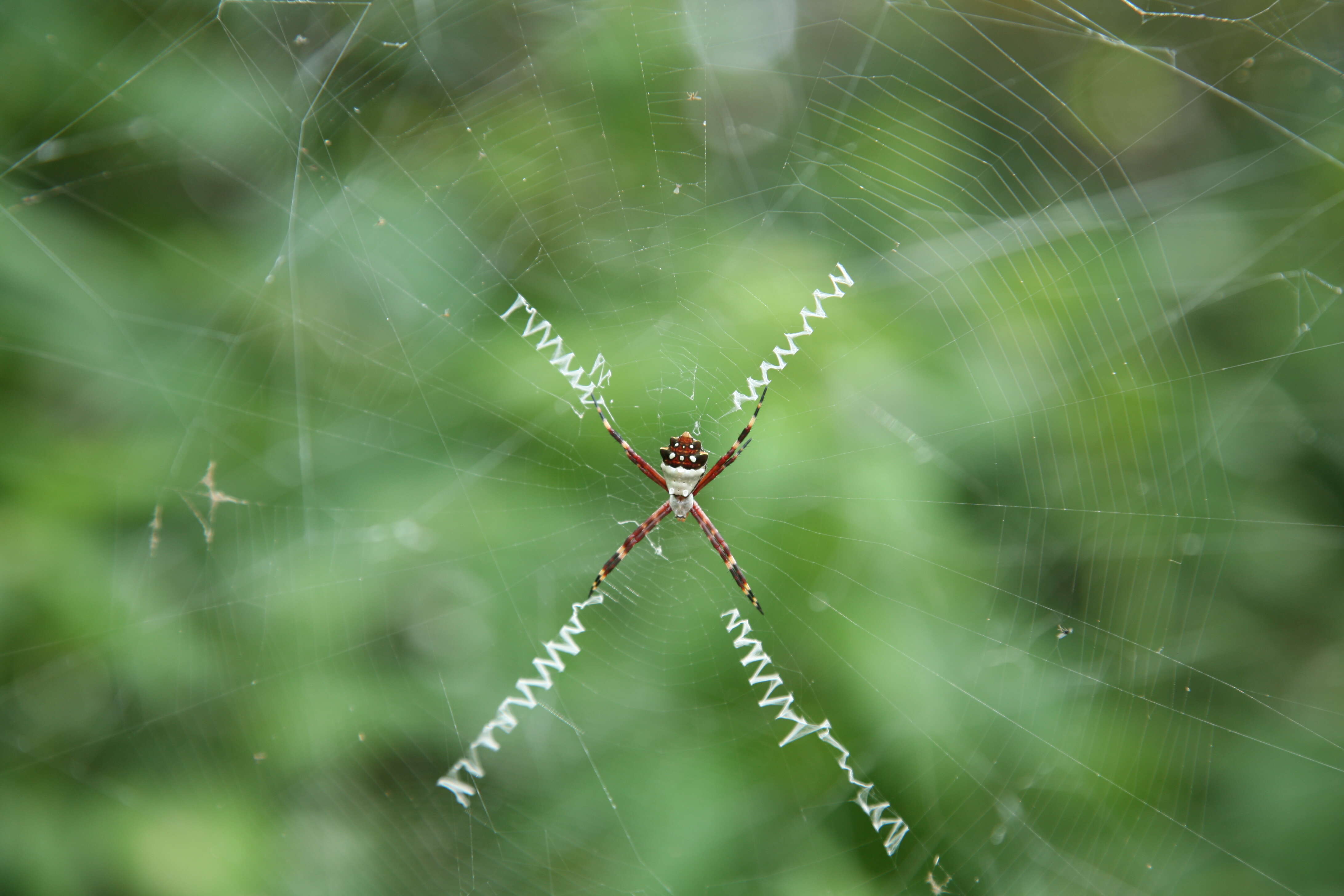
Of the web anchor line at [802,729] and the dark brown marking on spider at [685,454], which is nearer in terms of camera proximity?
the web anchor line at [802,729]

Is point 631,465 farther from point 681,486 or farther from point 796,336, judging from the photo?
point 796,336

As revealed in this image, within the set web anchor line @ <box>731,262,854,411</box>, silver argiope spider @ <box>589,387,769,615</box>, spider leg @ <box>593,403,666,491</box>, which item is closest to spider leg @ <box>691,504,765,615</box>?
silver argiope spider @ <box>589,387,769,615</box>

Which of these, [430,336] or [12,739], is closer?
[12,739]

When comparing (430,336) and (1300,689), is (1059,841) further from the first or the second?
(430,336)

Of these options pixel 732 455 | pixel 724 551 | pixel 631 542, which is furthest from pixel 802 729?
pixel 631 542

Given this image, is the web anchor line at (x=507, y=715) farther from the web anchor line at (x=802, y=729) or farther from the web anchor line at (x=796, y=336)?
the web anchor line at (x=796, y=336)

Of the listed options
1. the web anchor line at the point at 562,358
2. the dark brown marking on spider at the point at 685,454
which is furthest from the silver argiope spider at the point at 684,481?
the web anchor line at the point at 562,358

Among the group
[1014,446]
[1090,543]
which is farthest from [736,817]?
[1090,543]

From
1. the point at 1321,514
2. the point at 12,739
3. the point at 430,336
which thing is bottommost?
the point at 12,739
